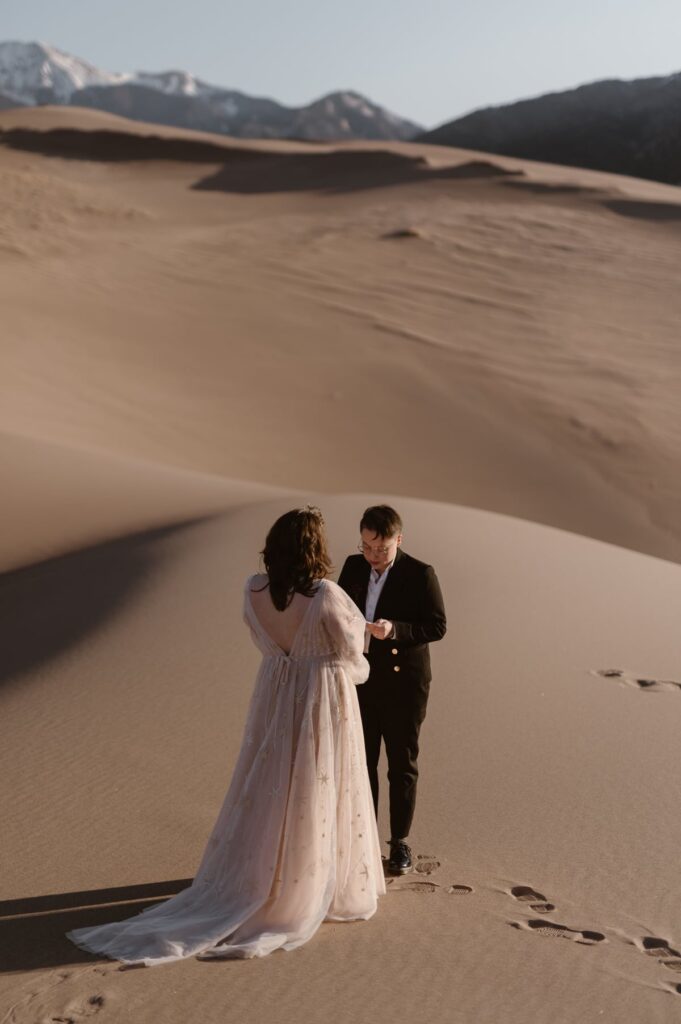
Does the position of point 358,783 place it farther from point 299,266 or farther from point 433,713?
point 299,266

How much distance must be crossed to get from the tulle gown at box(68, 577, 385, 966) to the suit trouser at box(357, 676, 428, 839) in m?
0.32

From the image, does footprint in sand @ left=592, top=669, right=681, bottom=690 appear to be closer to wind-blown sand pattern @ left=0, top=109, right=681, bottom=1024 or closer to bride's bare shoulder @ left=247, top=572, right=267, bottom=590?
wind-blown sand pattern @ left=0, top=109, right=681, bottom=1024

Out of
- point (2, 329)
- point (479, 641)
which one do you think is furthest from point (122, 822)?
point (2, 329)

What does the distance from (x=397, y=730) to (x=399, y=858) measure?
46cm

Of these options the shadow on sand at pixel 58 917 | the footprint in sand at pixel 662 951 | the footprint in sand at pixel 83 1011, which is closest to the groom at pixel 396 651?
the shadow on sand at pixel 58 917

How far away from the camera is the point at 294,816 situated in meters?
4.02

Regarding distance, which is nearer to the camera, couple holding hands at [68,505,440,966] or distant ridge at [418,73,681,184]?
couple holding hands at [68,505,440,966]

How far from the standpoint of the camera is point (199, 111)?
112562 millimetres

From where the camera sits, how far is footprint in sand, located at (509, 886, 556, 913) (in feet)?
14.0

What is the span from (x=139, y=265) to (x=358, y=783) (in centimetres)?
1925

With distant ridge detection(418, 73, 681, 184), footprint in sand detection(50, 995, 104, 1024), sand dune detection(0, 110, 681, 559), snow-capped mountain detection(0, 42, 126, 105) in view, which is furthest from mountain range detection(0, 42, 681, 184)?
footprint in sand detection(50, 995, 104, 1024)

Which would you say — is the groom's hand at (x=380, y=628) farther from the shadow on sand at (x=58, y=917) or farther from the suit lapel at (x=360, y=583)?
the shadow on sand at (x=58, y=917)

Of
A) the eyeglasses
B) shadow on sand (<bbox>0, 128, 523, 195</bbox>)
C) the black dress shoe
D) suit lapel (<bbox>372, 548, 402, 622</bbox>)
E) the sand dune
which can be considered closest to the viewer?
the eyeglasses

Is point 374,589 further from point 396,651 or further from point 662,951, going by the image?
point 662,951
